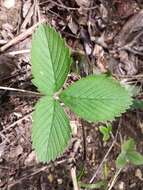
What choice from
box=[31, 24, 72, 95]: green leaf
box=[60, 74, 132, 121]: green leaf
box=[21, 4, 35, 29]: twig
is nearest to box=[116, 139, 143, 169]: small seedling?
box=[60, 74, 132, 121]: green leaf

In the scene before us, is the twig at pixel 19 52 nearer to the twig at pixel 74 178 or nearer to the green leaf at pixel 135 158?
the twig at pixel 74 178

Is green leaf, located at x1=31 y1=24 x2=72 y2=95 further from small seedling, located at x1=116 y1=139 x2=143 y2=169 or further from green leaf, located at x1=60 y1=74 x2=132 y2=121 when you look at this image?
small seedling, located at x1=116 y1=139 x2=143 y2=169

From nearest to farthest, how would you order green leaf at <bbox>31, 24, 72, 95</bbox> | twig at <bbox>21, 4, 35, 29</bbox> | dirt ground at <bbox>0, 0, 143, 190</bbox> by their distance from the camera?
green leaf at <bbox>31, 24, 72, 95</bbox> → dirt ground at <bbox>0, 0, 143, 190</bbox> → twig at <bbox>21, 4, 35, 29</bbox>

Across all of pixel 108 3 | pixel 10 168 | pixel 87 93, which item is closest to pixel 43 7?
pixel 108 3

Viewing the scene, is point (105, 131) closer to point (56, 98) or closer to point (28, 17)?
point (56, 98)

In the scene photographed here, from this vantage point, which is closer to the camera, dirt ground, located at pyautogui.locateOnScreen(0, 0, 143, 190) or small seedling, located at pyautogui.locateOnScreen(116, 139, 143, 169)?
dirt ground, located at pyautogui.locateOnScreen(0, 0, 143, 190)

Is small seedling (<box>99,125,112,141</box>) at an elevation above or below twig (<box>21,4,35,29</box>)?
below

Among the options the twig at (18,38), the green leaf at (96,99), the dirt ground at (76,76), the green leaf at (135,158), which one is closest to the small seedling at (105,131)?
the dirt ground at (76,76)
